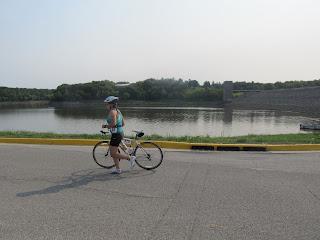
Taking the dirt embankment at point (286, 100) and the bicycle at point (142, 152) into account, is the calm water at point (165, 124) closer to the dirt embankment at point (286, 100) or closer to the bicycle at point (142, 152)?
the bicycle at point (142, 152)

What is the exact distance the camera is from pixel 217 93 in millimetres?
164500

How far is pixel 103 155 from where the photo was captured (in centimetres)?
834

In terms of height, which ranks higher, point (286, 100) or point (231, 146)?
point (231, 146)

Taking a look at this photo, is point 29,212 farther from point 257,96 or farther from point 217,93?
point 217,93

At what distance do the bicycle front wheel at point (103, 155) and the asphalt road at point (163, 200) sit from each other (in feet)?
0.79

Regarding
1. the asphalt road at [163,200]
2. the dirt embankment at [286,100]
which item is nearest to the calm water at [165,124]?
the asphalt road at [163,200]

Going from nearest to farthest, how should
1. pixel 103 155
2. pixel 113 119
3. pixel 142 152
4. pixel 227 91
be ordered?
pixel 113 119 → pixel 142 152 → pixel 103 155 → pixel 227 91

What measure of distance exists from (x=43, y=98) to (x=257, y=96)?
8959 cm

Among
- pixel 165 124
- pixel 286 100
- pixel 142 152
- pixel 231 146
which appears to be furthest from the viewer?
pixel 286 100

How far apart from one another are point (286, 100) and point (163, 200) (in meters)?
126

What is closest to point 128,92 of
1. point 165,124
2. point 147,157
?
point 165,124

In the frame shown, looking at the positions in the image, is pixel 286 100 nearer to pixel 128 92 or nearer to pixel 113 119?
pixel 128 92

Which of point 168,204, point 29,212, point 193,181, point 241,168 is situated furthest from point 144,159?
point 29,212

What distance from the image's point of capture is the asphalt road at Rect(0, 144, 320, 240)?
442 centimetres
